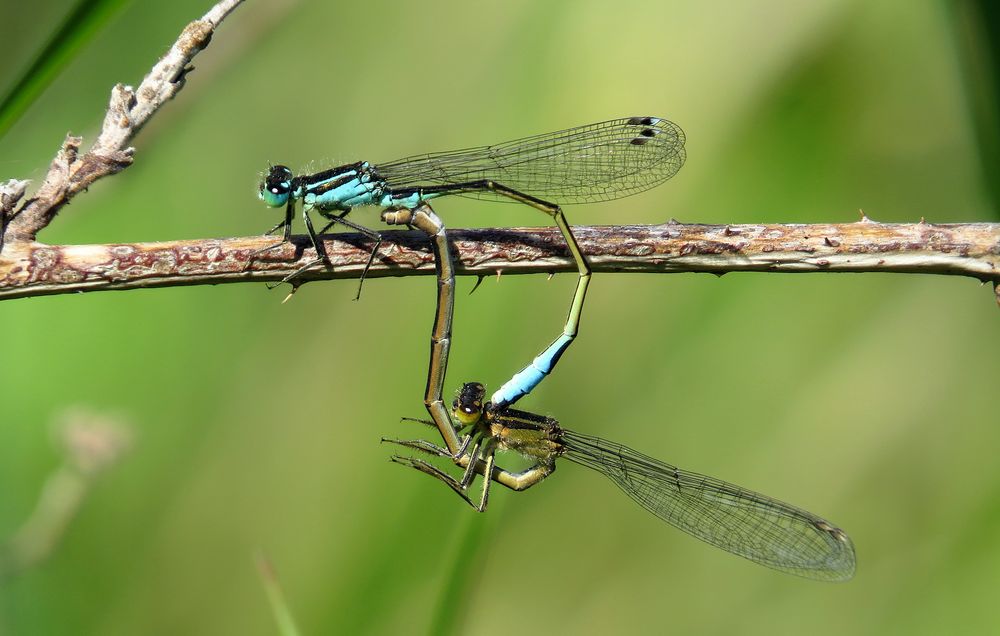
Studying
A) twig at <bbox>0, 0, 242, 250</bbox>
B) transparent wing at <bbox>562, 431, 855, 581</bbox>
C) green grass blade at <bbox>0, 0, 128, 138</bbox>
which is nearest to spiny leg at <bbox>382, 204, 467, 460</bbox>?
transparent wing at <bbox>562, 431, 855, 581</bbox>

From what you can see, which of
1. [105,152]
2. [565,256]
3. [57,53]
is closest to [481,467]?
[565,256]

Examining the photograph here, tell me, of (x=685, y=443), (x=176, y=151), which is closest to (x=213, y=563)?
(x=176, y=151)

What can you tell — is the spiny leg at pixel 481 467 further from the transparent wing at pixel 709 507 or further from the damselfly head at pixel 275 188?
the damselfly head at pixel 275 188

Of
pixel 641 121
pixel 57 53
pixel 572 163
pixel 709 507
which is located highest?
pixel 641 121

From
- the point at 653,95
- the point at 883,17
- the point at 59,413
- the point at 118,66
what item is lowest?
the point at 59,413

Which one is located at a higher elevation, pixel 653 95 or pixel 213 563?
pixel 653 95

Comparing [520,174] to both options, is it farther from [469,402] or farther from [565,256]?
[565,256]

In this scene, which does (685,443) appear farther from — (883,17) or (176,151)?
(176,151)
